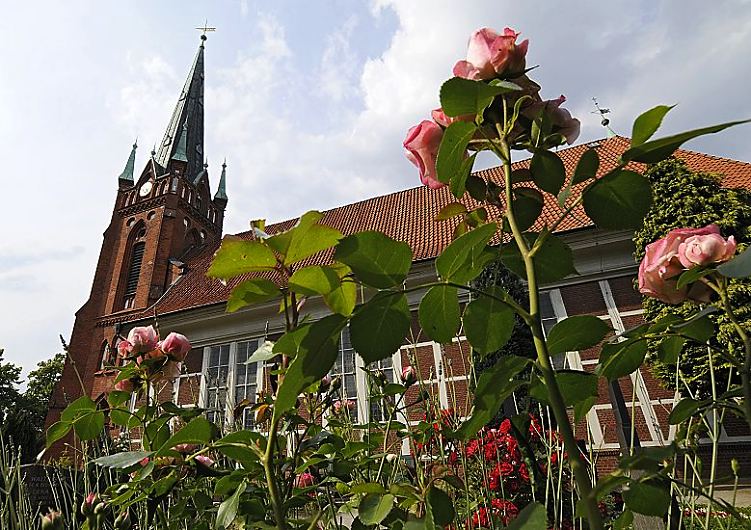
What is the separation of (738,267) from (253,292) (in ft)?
1.70

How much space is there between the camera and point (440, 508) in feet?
1.89

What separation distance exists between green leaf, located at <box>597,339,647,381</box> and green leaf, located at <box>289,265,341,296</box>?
361 millimetres

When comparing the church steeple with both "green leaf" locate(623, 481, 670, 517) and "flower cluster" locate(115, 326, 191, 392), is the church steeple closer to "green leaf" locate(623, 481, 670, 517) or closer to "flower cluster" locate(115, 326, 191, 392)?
"flower cluster" locate(115, 326, 191, 392)

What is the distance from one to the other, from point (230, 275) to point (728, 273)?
520 mm

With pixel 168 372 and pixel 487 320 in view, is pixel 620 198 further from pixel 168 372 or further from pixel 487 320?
pixel 168 372

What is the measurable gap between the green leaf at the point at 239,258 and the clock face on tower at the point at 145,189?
57.8 feet

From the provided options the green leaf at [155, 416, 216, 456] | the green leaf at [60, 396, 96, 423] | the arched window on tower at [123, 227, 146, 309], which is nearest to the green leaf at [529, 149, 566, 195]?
the green leaf at [155, 416, 216, 456]

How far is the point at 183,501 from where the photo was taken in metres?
0.97

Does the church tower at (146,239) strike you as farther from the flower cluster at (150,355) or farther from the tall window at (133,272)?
the flower cluster at (150,355)

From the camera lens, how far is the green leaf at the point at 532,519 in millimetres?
351

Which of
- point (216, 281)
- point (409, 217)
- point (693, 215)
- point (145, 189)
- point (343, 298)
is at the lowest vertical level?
point (343, 298)

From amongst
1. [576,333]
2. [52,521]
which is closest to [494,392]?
[576,333]

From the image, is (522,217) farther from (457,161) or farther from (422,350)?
(422,350)

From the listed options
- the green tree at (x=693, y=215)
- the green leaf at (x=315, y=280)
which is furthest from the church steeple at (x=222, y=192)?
the green leaf at (x=315, y=280)
